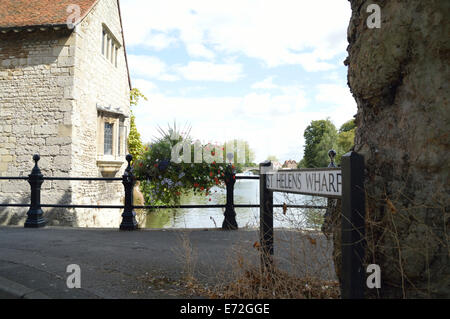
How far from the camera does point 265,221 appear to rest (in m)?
2.79

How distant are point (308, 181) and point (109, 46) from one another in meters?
15.0

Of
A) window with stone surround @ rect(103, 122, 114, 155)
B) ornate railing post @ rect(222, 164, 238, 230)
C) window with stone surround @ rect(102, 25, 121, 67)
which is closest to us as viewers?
ornate railing post @ rect(222, 164, 238, 230)

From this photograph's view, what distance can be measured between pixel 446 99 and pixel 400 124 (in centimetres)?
25

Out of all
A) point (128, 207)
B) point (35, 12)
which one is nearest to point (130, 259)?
point (128, 207)

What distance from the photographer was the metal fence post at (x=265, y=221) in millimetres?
2654

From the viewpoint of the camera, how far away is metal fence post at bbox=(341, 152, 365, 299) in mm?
1750

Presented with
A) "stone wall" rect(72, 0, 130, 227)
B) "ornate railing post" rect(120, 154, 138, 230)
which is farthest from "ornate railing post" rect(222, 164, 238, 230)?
"stone wall" rect(72, 0, 130, 227)

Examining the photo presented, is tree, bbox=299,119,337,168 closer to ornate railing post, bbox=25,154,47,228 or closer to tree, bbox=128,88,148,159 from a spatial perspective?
tree, bbox=128,88,148,159

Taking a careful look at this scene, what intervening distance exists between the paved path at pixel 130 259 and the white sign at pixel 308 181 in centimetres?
37

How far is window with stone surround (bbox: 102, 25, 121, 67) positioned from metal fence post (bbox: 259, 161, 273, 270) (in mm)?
13470

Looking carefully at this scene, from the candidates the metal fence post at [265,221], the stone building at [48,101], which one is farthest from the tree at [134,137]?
the metal fence post at [265,221]

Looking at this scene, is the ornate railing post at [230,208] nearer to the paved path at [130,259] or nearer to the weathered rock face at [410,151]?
the paved path at [130,259]
